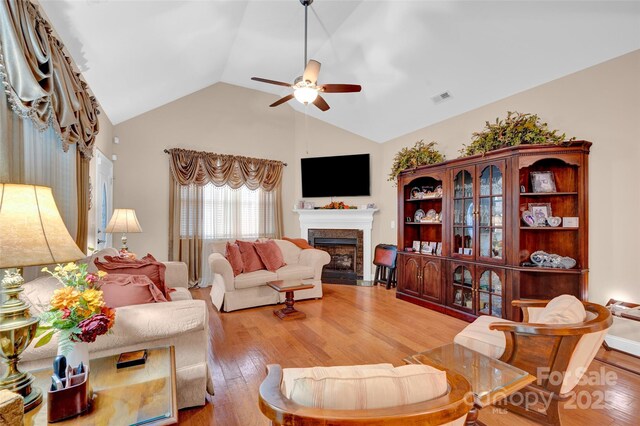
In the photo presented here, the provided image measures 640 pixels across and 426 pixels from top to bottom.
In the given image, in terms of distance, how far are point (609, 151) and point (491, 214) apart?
1.16 meters

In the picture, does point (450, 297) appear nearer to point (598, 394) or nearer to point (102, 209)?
point (598, 394)

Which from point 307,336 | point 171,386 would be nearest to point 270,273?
point 307,336

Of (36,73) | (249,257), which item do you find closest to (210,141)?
(249,257)

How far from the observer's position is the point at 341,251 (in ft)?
19.2

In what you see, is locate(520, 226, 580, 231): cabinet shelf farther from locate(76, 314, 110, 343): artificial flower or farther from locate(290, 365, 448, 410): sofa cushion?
locate(76, 314, 110, 343): artificial flower

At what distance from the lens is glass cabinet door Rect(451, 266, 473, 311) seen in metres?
3.60

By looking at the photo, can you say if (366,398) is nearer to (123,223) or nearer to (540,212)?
(540,212)

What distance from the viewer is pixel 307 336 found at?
312 centimetres

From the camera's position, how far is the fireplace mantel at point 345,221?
556 cm

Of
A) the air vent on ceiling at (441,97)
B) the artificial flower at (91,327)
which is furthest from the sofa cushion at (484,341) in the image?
the air vent on ceiling at (441,97)

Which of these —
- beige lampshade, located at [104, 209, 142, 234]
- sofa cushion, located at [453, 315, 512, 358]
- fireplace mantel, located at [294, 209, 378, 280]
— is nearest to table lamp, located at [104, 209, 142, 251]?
beige lampshade, located at [104, 209, 142, 234]

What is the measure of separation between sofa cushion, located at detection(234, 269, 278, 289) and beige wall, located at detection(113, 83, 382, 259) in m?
1.93

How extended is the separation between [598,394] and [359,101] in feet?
14.4

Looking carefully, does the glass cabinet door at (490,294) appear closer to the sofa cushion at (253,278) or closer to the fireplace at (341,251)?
the fireplace at (341,251)
